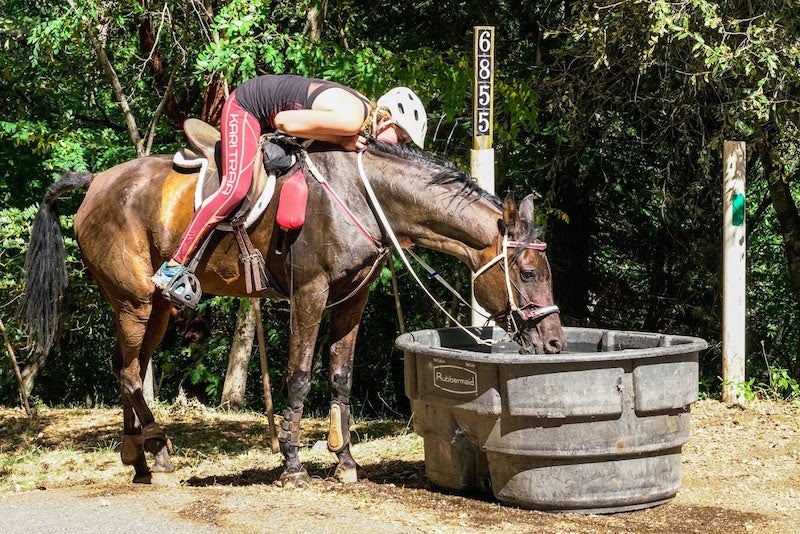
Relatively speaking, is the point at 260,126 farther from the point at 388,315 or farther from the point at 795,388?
the point at 388,315

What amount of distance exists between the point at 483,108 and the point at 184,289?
248cm

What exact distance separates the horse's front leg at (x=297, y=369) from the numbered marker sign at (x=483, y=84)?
1.90m

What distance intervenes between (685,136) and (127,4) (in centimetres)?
561

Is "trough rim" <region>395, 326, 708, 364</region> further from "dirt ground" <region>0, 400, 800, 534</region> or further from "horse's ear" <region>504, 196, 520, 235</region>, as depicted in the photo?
"dirt ground" <region>0, 400, 800, 534</region>

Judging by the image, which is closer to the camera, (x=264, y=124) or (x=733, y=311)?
(x=264, y=124)

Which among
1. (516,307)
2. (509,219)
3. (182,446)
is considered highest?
(509,219)

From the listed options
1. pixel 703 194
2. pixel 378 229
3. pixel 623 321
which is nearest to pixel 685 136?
pixel 703 194

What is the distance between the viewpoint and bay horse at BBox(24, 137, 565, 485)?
225 inches

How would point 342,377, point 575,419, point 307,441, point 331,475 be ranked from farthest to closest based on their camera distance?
point 307,441
point 331,475
point 342,377
point 575,419

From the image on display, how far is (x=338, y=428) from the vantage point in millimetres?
6246

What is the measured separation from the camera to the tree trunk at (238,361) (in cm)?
1138

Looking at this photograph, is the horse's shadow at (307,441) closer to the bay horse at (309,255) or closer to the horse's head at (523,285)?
the bay horse at (309,255)

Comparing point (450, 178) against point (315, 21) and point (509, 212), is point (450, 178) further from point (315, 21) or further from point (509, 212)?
point (315, 21)

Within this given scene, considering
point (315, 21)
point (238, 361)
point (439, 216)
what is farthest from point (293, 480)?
point (315, 21)
